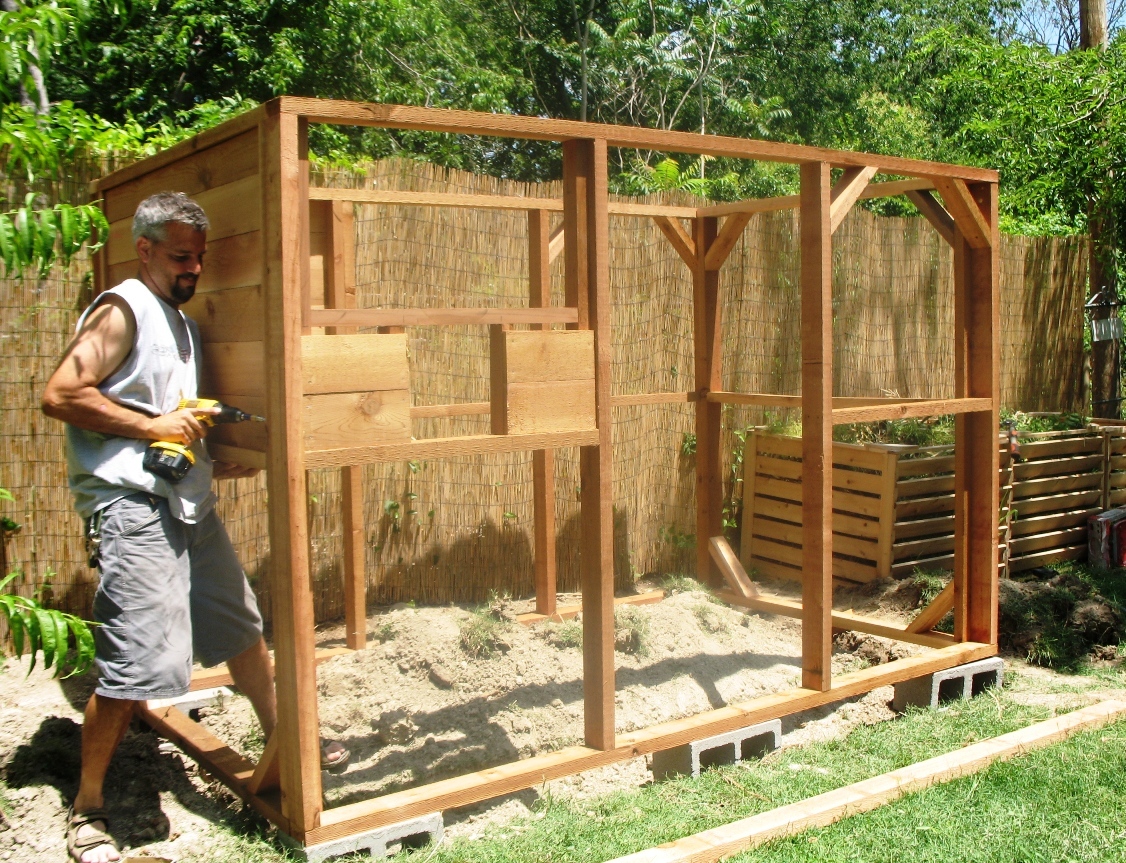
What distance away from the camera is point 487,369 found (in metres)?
6.65

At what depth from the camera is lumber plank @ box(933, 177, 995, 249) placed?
5.16 meters

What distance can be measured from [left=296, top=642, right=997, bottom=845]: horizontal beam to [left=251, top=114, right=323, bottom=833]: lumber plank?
14 centimetres

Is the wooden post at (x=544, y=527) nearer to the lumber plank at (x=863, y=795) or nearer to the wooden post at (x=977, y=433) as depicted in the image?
the wooden post at (x=977, y=433)

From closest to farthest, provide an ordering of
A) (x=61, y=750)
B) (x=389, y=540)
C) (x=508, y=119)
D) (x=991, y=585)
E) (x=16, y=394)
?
(x=508, y=119) < (x=61, y=750) < (x=16, y=394) < (x=991, y=585) < (x=389, y=540)

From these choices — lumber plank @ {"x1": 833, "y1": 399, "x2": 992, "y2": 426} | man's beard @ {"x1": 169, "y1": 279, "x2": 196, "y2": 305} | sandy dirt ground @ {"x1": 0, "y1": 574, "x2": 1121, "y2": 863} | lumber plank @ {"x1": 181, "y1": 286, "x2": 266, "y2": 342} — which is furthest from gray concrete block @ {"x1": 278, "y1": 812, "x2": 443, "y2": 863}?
lumber plank @ {"x1": 833, "y1": 399, "x2": 992, "y2": 426}

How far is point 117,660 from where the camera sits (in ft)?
11.0

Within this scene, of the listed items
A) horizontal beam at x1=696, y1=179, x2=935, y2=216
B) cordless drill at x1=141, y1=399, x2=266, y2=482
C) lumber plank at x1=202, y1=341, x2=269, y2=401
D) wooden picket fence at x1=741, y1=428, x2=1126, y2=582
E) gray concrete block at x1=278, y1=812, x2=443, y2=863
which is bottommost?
gray concrete block at x1=278, y1=812, x2=443, y2=863

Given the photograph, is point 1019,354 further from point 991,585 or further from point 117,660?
point 117,660

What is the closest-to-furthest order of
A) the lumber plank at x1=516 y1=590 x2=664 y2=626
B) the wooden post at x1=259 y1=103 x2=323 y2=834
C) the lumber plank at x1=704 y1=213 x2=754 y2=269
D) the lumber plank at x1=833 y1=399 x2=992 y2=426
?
1. the wooden post at x1=259 y1=103 x2=323 y2=834
2. the lumber plank at x1=833 y1=399 x2=992 y2=426
3. the lumber plank at x1=516 y1=590 x2=664 y2=626
4. the lumber plank at x1=704 y1=213 x2=754 y2=269

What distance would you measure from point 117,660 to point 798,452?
4.86 m

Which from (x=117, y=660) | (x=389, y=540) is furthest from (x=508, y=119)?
(x=389, y=540)

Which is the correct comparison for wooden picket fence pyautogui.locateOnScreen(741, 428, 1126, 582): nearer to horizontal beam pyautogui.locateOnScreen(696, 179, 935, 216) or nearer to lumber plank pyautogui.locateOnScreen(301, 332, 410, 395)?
horizontal beam pyautogui.locateOnScreen(696, 179, 935, 216)

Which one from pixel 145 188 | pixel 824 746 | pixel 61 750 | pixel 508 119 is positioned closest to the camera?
pixel 508 119

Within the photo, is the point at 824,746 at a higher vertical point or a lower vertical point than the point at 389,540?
lower
